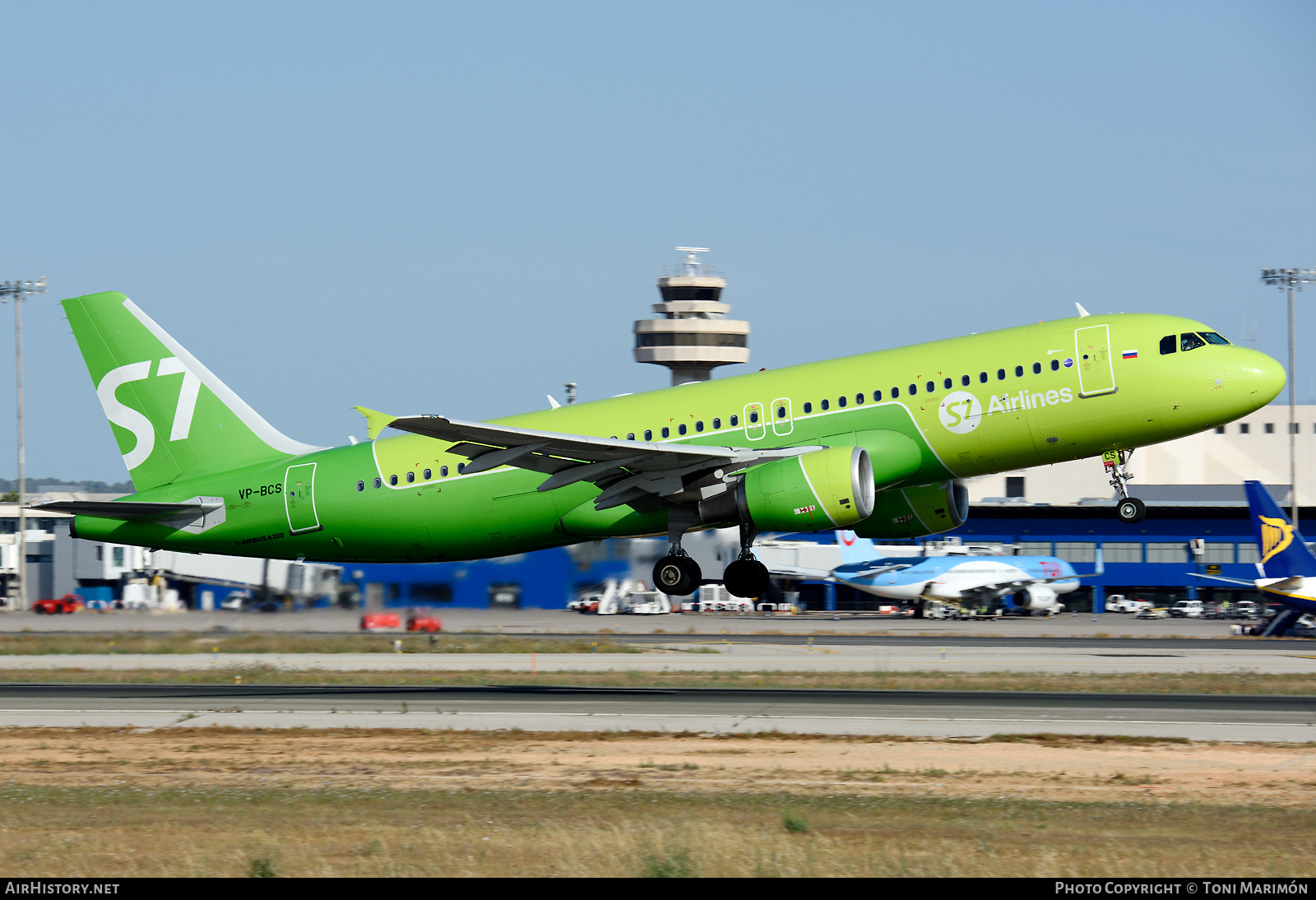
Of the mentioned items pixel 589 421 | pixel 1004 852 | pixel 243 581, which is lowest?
pixel 1004 852

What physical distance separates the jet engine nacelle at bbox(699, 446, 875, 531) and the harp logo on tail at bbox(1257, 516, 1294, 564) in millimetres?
34391

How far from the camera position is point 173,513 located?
3428 centimetres

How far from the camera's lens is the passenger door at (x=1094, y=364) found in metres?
27.9

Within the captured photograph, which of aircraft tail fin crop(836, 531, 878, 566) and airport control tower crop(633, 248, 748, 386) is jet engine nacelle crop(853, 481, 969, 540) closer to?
aircraft tail fin crop(836, 531, 878, 566)

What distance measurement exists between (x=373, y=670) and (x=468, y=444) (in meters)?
16.2

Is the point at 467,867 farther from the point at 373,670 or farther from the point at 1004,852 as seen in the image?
the point at 373,670

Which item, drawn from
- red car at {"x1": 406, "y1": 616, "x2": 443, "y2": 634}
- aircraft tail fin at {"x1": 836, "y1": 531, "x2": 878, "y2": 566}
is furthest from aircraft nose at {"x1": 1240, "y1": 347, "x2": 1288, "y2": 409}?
aircraft tail fin at {"x1": 836, "y1": 531, "x2": 878, "y2": 566}

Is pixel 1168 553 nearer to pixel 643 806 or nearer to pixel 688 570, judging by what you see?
pixel 688 570

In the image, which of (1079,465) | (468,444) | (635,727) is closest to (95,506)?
(468,444)

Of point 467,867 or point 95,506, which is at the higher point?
point 95,506

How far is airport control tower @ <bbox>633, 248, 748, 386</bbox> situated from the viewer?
119 m

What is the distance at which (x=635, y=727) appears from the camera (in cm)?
2938
